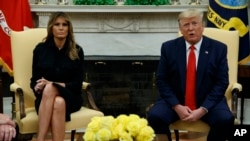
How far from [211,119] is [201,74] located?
33cm

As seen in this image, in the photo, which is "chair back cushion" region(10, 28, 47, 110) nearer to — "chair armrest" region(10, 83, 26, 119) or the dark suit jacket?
"chair armrest" region(10, 83, 26, 119)

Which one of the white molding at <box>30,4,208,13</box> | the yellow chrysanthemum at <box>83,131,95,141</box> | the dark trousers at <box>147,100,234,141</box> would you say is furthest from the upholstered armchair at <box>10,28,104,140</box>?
the yellow chrysanthemum at <box>83,131,95,141</box>

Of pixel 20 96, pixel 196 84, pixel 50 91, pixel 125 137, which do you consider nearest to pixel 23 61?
pixel 20 96

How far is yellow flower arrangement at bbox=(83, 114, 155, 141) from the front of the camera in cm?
218

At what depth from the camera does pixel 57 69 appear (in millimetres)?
3557

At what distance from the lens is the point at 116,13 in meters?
4.97

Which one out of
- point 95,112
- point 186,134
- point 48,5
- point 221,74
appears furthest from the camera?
point 48,5

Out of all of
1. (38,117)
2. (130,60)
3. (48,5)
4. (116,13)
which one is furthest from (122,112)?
(38,117)

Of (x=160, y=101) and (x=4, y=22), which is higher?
(x=4, y=22)

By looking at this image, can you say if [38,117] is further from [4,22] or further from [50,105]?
[4,22]

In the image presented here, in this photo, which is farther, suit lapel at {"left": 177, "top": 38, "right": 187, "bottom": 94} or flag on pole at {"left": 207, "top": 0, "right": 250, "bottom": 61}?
flag on pole at {"left": 207, "top": 0, "right": 250, "bottom": 61}

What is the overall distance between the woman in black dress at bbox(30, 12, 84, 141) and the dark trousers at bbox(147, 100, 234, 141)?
62 cm

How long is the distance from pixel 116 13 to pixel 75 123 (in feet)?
6.01

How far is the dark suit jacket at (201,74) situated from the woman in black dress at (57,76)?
66 centimetres
